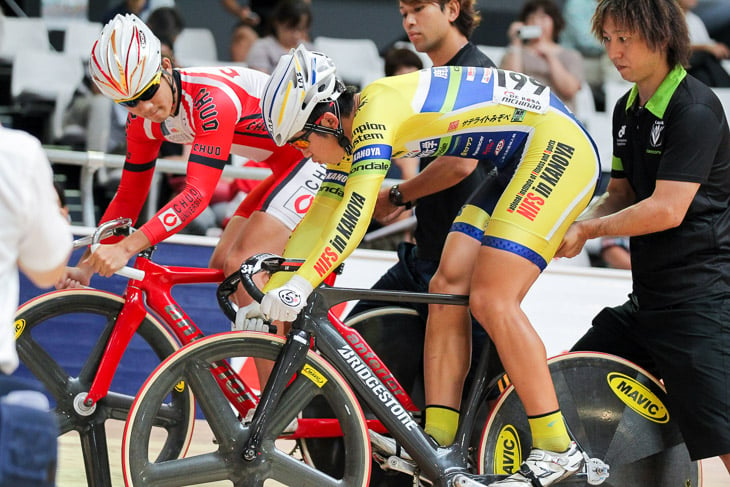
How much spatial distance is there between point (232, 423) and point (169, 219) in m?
0.81

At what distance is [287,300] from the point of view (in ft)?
10.8

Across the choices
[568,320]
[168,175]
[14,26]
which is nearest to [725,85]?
[568,320]

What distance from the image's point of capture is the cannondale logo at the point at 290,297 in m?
3.30

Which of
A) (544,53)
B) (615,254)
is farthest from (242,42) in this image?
(615,254)

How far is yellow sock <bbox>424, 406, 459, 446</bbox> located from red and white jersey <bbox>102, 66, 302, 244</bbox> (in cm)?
119

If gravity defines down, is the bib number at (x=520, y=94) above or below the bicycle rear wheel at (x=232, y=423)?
above

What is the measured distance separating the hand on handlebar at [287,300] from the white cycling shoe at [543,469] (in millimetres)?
1005

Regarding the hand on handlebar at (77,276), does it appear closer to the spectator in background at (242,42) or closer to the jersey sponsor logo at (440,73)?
the jersey sponsor logo at (440,73)

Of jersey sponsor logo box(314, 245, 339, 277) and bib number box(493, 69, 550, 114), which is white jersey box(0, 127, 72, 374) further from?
bib number box(493, 69, 550, 114)

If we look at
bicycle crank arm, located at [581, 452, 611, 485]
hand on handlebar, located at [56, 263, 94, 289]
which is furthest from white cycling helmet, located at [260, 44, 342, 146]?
bicycle crank arm, located at [581, 452, 611, 485]

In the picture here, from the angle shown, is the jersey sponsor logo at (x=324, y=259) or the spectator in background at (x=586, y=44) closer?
the jersey sponsor logo at (x=324, y=259)

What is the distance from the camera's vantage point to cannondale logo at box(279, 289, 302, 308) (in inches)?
130

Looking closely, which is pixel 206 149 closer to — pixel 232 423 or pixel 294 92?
pixel 294 92

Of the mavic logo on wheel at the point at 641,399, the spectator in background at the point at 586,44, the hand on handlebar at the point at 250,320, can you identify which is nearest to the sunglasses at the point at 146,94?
the hand on handlebar at the point at 250,320
